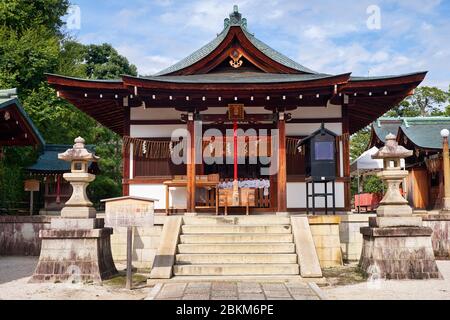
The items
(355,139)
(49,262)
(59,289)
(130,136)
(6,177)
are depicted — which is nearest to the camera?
(59,289)

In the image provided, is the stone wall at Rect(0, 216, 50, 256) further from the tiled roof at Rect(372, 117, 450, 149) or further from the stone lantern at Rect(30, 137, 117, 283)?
the tiled roof at Rect(372, 117, 450, 149)

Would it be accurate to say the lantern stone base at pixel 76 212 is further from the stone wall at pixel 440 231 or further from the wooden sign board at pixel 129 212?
the stone wall at pixel 440 231

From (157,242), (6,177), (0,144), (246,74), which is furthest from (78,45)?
(157,242)

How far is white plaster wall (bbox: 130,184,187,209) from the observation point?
14055 millimetres

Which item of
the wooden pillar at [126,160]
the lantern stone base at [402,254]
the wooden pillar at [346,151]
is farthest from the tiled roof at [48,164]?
the lantern stone base at [402,254]

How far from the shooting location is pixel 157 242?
11.4 meters

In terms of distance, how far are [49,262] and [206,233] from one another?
3.63 m

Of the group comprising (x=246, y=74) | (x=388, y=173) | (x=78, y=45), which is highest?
(x=78, y=45)

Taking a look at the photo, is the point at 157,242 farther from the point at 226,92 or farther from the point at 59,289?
the point at 226,92

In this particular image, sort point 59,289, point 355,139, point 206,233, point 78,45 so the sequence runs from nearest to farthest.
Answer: point 59,289, point 206,233, point 78,45, point 355,139

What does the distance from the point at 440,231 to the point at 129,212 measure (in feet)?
29.5

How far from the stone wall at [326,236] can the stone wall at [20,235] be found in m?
7.78

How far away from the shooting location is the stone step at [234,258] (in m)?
9.73

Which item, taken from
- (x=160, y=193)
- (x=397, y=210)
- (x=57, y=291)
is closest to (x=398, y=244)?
(x=397, y=210)
